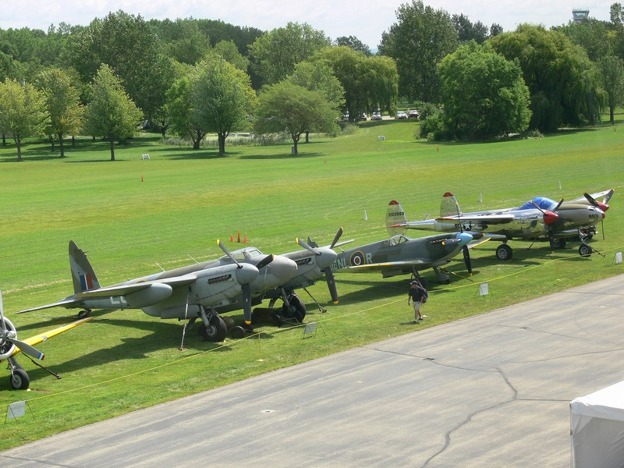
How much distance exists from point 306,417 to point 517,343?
7711mm

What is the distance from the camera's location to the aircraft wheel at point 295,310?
27.7 m

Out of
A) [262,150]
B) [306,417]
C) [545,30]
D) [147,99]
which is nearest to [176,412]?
[306,417]

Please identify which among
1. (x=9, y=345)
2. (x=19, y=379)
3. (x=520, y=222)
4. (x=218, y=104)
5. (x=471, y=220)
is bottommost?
(x=19, y=379)

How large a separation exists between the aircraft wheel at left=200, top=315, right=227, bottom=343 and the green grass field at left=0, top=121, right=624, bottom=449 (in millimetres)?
316

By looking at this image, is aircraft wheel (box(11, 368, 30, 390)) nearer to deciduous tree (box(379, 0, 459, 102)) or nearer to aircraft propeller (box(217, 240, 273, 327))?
aircraft propeller (box(217, 240, 273, 327))

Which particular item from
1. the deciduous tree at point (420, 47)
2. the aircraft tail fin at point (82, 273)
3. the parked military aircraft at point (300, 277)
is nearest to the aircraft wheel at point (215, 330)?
the parked military aircraft at point (300, 277)

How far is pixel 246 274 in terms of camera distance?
25.2 meters

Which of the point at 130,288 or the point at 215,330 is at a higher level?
the point at 130,288

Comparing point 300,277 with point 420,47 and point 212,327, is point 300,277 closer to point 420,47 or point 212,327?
point 212,327

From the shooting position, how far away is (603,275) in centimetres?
3319

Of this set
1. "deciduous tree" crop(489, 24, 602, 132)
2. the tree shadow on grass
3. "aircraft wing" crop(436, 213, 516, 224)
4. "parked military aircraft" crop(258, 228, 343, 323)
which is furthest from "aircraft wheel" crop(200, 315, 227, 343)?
"deciduous tree" crop(489, 24, 602, 132)

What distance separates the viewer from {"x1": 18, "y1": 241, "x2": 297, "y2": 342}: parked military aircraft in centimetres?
2520

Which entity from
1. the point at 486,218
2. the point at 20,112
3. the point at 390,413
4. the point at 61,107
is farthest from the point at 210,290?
the point at 61,107

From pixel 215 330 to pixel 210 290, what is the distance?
1137 mm
